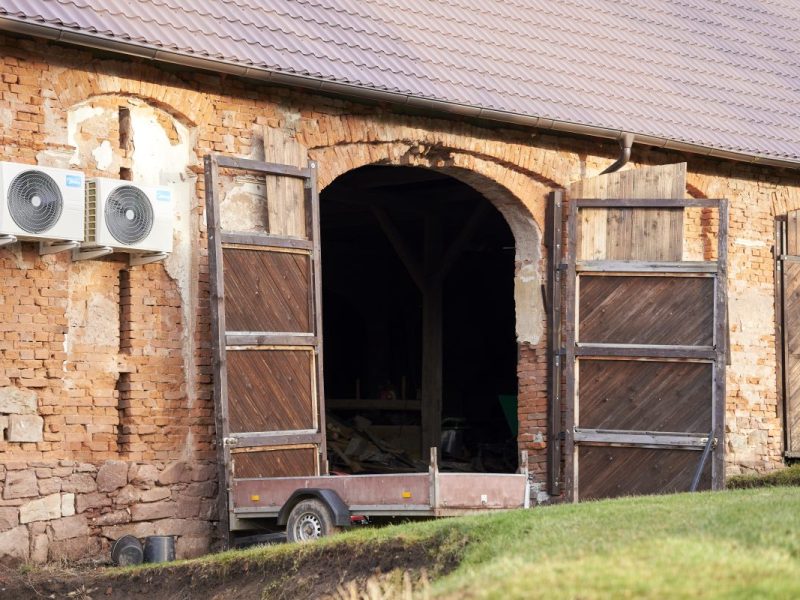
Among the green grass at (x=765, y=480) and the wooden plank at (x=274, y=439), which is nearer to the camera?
the wooden plank at (x=274, y=439)

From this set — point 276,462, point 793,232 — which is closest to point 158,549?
point 276,462

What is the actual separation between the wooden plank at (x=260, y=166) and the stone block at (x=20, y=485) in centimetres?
275

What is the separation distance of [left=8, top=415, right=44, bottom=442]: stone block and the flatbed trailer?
1.37 meters

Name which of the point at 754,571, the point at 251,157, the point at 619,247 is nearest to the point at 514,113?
the point at 619,247

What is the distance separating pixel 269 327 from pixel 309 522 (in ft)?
6.18

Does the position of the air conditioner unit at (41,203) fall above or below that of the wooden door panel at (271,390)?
above

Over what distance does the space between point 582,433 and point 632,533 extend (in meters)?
5.77

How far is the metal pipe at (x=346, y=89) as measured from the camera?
9750 millimetres

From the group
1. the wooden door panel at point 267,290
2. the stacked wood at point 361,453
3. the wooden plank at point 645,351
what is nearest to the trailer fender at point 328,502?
the wooden door panel at point 267,290

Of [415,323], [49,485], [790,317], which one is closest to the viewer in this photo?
[49,485]

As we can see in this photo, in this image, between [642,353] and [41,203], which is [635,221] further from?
[41,203]

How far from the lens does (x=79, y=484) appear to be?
10180mm

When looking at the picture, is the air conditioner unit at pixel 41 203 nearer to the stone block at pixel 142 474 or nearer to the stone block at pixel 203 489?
the stone block at pixel 142 474

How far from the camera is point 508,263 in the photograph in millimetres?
21062
